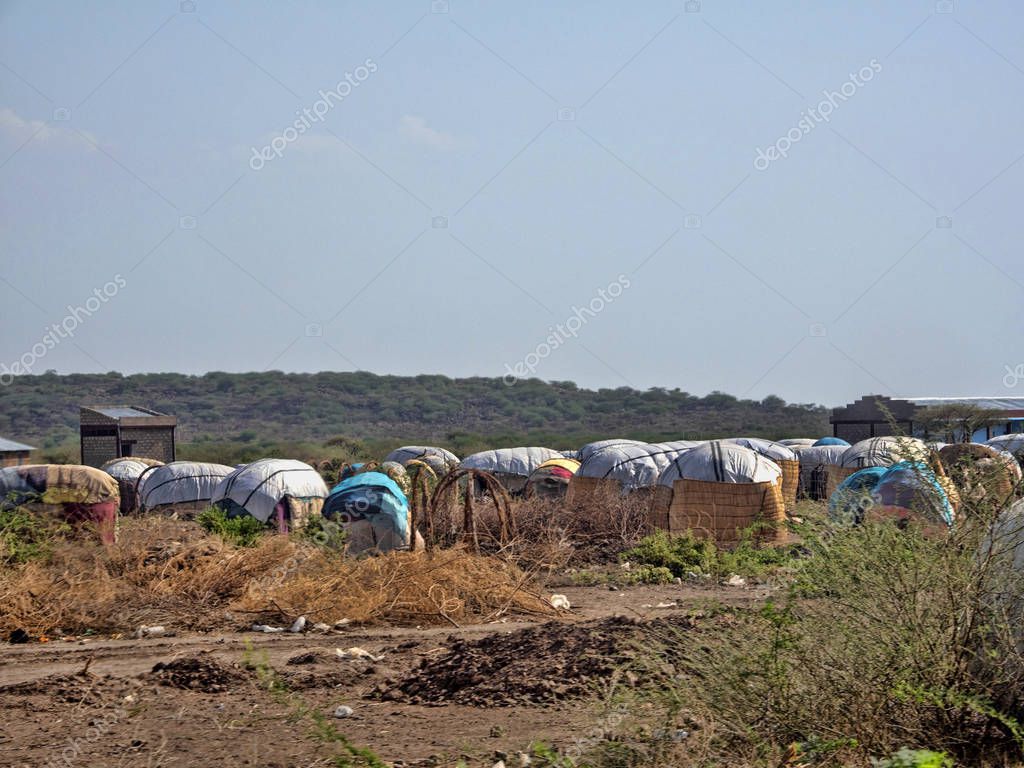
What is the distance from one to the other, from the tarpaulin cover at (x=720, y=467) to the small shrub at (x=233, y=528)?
695 cm

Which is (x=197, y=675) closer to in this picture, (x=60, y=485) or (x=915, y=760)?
(x=915, y=760)

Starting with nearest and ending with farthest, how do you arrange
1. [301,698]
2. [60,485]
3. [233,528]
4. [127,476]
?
[301,698] → [60,485] → [233,528] → [127,476]

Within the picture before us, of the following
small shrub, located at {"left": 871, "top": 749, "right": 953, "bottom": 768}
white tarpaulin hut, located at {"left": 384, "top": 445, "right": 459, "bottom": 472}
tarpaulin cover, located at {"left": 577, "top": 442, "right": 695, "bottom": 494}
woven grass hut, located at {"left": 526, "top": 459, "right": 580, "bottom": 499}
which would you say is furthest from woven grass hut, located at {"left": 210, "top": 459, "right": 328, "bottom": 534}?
small shrub, located at {"left": 871, "top": 749, "right": 953, "bottom": 768}

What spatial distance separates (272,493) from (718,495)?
24.9ft

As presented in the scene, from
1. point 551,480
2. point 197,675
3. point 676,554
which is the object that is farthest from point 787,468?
point 197,675

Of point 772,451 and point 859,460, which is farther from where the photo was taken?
point 772,451

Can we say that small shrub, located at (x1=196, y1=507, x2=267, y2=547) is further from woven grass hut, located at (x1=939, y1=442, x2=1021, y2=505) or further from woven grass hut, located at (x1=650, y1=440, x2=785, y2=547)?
woven grass hut, located at (x1=939, y1=442, x2=1021, y2=505)

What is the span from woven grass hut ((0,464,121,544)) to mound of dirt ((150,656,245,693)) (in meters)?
5.92

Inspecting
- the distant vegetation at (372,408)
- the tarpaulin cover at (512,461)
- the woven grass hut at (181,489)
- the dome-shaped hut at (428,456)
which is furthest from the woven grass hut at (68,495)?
the distant vegetation at (372,408)

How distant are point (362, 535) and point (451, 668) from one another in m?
5.58

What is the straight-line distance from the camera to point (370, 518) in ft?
43.4

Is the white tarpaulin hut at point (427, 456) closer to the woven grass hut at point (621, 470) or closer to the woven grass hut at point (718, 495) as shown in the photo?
the woven grass hut at point (621, 470)

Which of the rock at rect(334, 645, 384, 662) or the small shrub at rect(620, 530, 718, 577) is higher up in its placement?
the small shrub at rect(620, 530, 718, 577)

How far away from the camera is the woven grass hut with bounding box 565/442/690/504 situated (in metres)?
20.9
